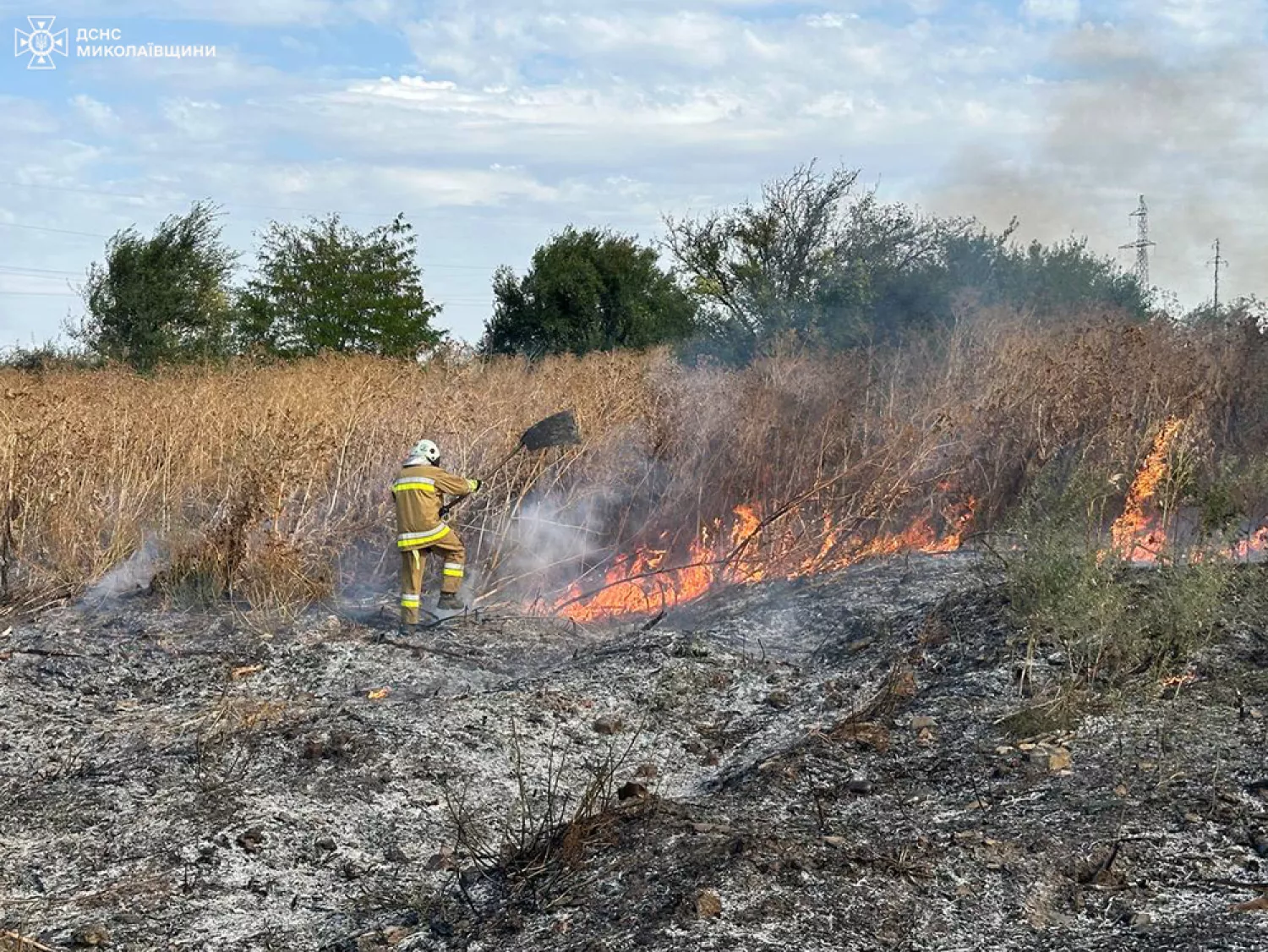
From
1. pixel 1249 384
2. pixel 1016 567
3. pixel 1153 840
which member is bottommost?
pixel 1153 840

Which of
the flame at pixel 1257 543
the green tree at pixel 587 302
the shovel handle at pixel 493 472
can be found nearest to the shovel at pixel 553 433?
the shovel handle at pixel 493 472

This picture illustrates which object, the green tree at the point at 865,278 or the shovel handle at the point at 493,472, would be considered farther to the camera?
the green tree at the point at 865,278

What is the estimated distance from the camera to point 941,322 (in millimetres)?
13250

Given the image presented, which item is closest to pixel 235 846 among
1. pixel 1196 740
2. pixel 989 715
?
A: pixel 989 715

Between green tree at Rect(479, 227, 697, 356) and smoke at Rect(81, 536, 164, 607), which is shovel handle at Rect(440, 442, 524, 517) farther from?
green tree at Rect(479, 227, 697, 356)

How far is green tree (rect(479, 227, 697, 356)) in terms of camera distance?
1160 inches

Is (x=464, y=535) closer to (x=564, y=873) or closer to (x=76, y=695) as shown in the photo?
(x=76, y=695)

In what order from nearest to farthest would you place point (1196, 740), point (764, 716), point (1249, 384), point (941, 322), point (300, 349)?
point (1196, 740) → point (764, 716) → point (1249, 384) → point (941, 322) → point (300, 349)

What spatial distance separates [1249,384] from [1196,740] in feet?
24.2

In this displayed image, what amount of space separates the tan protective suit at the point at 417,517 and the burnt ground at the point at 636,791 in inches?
14.3

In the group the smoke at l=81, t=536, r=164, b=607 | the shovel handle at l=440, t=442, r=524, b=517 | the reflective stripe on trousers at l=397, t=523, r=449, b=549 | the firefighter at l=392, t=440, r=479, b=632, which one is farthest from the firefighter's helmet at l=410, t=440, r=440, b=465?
the smoke at l=81, t=536, r=164, b=607

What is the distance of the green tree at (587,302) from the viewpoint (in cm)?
2947

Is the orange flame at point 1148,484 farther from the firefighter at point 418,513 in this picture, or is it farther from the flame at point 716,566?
the firefighter at point 418,513

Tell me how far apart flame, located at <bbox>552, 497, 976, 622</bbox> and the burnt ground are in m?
1.28
